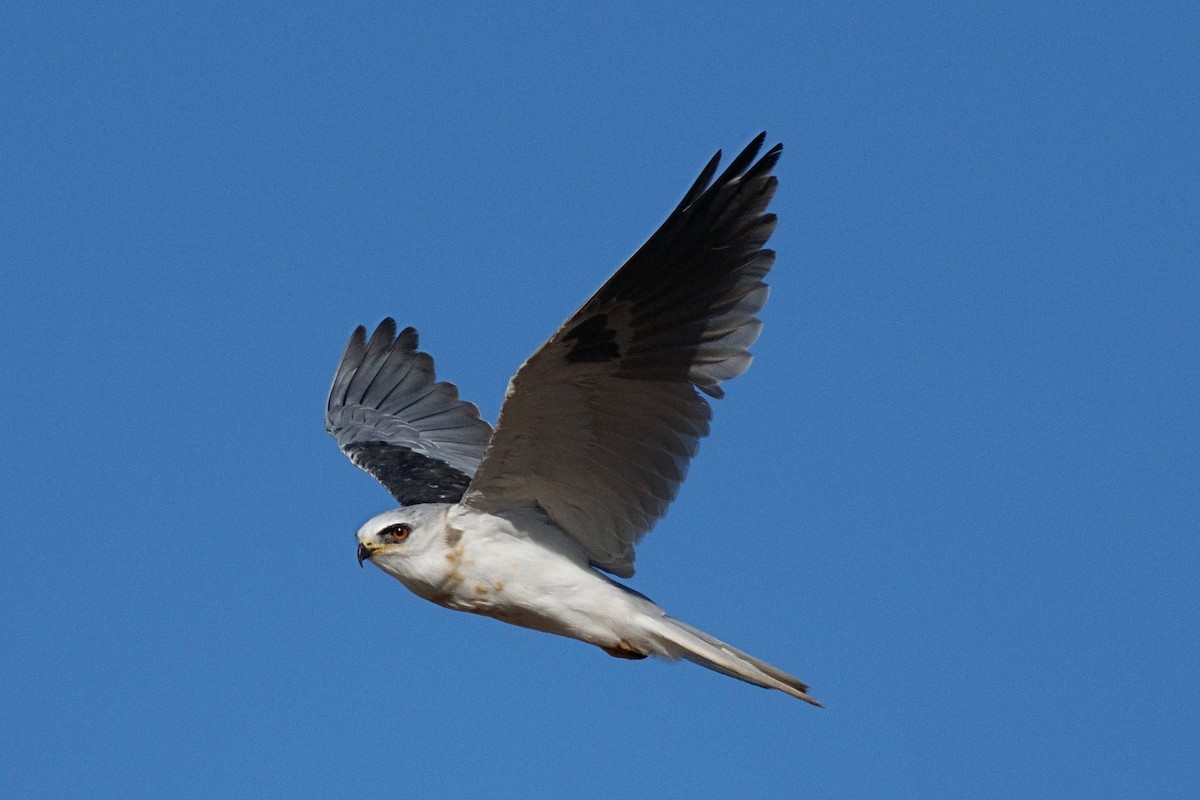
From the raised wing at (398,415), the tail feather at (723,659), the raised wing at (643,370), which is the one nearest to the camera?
the raised wing at (643,370)

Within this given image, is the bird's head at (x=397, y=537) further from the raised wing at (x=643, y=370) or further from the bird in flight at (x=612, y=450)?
the raised wing at (x=643, y=370)

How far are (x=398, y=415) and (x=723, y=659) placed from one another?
4.49 meters

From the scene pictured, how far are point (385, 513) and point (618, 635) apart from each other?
1.34 metres

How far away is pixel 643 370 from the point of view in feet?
23.2

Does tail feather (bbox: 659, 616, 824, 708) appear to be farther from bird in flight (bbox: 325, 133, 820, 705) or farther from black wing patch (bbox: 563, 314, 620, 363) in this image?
black wing patch (bbox: 563, 314, 620, 363)

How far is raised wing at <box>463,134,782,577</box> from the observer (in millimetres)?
6715

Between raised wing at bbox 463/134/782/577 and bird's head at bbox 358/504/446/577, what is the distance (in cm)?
28

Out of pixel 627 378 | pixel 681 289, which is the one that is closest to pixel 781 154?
pixel 681 289

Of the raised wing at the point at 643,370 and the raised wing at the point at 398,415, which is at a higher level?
the raised wing at the point at 398,415

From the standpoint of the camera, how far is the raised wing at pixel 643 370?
671 cm

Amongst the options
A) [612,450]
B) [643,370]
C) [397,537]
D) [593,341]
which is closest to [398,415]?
[397,537]

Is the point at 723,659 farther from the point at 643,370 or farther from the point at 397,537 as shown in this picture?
the point at 397,537

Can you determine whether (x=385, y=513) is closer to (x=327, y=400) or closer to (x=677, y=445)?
(x=677, y=445)

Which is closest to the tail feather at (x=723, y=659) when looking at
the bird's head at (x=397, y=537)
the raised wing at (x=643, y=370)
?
the raised wing at (x=643, y=370)
